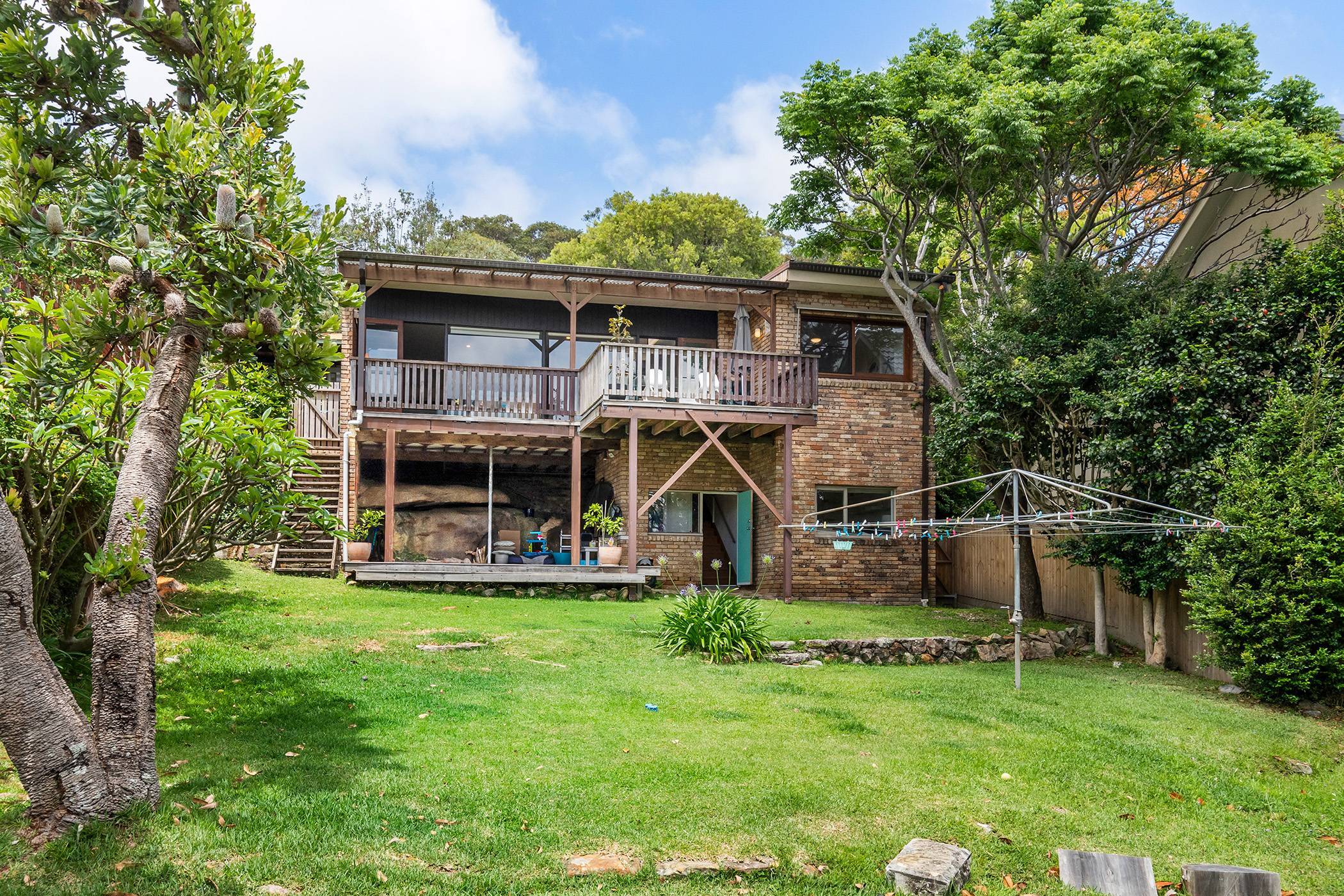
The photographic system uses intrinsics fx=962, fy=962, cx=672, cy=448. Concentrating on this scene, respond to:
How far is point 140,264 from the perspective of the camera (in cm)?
550

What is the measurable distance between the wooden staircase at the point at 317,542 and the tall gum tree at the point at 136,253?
10739 millimetres

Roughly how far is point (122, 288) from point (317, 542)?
12.9 metres

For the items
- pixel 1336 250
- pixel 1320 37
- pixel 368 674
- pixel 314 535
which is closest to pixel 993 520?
pixel 1336 250

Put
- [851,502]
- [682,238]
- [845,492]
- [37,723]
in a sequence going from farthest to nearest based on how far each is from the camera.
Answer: [682,238], [851,502], [845,492], [37,723]

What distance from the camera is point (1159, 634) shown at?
11984 millimetres

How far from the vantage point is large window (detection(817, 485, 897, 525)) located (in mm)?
18969

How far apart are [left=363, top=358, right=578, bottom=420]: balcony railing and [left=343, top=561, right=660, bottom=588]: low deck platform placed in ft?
A: 9.38

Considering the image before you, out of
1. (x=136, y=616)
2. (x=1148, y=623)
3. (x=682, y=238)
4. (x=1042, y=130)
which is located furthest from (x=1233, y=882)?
(x=682, y=238)

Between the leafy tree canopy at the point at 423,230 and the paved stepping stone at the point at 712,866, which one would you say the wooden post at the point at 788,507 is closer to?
the paved stepping stone at the point at 712,866

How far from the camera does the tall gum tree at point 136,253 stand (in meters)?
4.80

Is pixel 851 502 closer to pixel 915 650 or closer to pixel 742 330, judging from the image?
pixel 742 330

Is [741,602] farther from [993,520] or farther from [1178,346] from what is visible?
[1178,346]

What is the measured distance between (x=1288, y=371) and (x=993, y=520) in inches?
137

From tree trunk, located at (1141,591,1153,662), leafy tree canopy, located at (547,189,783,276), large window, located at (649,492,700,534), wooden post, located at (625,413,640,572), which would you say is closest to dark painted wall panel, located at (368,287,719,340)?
large window, located at (649,492,700,534)
